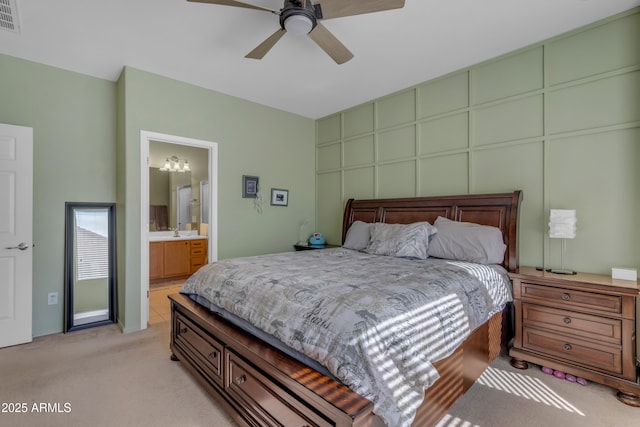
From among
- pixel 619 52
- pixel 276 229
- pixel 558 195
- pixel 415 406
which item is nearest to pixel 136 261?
pixel 276 229

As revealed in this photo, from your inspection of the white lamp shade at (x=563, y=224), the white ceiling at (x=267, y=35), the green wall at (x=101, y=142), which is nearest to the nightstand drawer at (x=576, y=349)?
the white lamp shade at (x=563, y=224)

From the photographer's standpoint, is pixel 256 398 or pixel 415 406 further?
pixel 256 398

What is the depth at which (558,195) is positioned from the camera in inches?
109

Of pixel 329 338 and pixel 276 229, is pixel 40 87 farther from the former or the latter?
pixel 329 338

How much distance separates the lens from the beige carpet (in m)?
1.87

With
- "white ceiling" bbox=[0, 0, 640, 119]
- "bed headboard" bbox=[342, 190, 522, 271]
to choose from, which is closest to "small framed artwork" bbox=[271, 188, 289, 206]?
"bed headboard" bbox=[342, 190, 522, 271]

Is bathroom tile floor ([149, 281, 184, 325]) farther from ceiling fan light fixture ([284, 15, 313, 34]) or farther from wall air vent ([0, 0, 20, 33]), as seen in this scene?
ceiling fan light fixture ([284, 15, 313, 34])

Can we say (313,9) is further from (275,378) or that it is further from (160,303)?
(160,303)

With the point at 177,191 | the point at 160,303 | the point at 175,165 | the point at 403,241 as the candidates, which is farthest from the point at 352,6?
the point at 177,191

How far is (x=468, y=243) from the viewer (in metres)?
2.83

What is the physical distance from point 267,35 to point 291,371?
2.78 m

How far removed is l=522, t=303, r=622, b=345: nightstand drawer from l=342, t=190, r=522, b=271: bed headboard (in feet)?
1.37

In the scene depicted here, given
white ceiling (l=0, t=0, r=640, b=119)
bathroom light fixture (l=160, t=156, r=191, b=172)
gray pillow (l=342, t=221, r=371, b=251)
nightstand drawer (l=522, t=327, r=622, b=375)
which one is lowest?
nightstand drawer (l=522, t=327, r=622, b=375)

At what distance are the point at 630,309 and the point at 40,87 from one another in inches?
222
